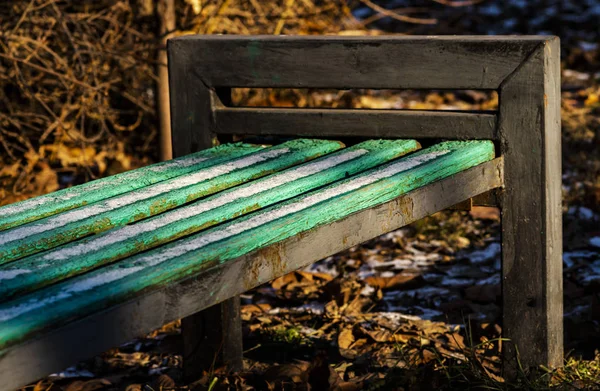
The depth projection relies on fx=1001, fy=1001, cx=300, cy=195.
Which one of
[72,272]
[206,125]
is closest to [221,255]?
[72,272]

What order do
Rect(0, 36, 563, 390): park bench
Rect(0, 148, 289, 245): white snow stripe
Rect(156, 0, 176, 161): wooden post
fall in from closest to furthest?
Rect(0, 36, 563, 390): park bench, Rect(0, 148, 289, 245): white snow stripe, Rect(156, 0, 176, 161): wooden post

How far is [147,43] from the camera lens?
4219mm

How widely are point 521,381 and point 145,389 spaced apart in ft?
3.26

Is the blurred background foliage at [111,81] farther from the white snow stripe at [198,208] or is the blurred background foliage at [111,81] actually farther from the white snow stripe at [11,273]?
the white snow stripe at [11,273]

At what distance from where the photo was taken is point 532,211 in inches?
98.7

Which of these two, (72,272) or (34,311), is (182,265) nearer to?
(72,272)

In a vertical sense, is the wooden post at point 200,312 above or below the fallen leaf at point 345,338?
above

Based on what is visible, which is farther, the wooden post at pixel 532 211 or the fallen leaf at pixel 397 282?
the fallen leaf at pixel 397 282

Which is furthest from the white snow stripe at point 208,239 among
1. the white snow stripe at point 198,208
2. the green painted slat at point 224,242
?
the white snow stripe at point 198,208

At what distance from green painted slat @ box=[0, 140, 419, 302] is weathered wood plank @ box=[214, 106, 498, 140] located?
5cm

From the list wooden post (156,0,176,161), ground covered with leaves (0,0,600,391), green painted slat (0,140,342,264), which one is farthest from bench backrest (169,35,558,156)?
wooden post (156,0,176,161)

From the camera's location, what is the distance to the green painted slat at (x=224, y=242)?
139 centimetres

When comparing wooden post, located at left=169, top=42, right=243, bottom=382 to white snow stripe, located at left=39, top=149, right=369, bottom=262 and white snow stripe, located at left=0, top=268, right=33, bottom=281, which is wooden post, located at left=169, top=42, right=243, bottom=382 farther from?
white snow stripe, located at left=0, top=268, right=33, bottom=281

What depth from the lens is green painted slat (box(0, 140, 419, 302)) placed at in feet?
5.05
